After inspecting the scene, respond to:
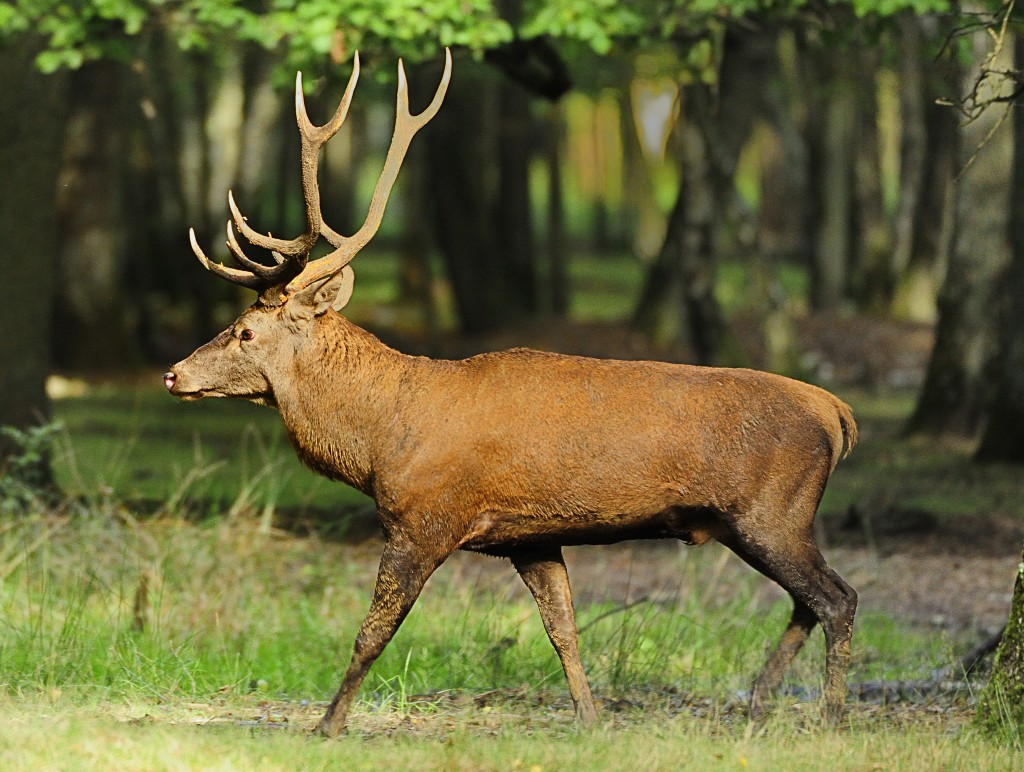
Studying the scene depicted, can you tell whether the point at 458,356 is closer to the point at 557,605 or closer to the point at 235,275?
the point at 557,605

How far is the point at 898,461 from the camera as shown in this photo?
15453 mm

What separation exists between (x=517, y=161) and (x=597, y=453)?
2192 centimetres

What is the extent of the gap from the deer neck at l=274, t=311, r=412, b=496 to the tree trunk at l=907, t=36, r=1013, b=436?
30.8ft

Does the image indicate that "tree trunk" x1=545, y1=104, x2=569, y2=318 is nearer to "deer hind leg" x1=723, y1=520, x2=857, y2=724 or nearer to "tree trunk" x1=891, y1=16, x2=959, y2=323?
"tree trunk" x1=891, y1=16, x2=959, y2=323

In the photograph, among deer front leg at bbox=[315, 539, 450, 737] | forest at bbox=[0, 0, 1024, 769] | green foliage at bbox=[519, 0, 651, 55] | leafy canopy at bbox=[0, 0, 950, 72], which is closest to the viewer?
deer front leg at bbox=[315, 539, 450, 737]

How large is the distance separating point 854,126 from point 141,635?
27.2 metres

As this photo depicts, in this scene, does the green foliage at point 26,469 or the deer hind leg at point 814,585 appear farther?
the green foliage at point 26,469

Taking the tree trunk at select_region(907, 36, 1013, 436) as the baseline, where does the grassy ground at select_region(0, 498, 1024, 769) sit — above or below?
below

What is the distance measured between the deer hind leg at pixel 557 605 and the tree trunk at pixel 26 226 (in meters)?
6.00

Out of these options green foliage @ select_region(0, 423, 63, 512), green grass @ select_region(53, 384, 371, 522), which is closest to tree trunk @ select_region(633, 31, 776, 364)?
green grass @ select_region(53, 384, 371, 522)

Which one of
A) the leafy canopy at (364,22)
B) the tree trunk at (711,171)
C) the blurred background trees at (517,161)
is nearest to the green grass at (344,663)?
the blurred background trees at (517,161)

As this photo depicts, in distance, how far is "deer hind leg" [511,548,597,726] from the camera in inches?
298

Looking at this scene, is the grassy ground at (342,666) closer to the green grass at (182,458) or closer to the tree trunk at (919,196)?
the green grass at (182,458)

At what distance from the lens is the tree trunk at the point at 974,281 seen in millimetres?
15500
